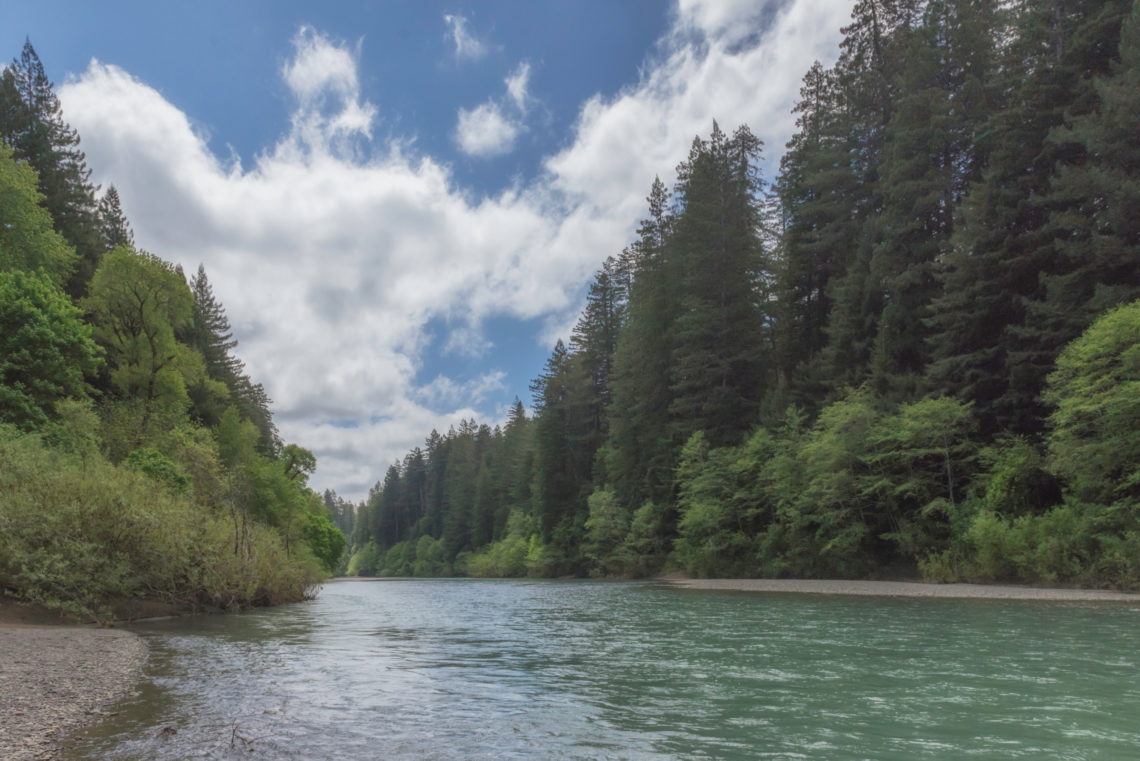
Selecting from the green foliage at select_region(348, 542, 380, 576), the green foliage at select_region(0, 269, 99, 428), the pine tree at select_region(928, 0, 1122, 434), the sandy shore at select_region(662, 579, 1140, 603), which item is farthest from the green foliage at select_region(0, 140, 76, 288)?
the green foliage at select_region(348, 542, 380, 576)

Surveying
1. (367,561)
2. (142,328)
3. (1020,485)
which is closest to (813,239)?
(1020,485)

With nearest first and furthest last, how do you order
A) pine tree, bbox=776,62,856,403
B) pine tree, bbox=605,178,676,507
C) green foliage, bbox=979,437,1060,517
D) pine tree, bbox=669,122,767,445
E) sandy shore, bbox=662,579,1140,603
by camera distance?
sandy shore, bbox=662,579,1140,603 < green foliage, bbox=979,437,1060,517 < pine tree, bbox=776,62,856,403 < pine tree, bbox=669,122,767,445 < pine tree, bbox=605,178,676,507

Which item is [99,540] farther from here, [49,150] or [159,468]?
[49,150]

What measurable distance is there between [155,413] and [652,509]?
34.2 metres

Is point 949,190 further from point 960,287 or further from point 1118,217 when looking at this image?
point 1118,217

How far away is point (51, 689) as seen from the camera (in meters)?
8.50

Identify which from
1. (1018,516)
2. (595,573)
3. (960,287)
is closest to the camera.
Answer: (1018,516)

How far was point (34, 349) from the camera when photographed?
26.9m

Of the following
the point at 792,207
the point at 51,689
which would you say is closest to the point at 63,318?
the point at 51,689

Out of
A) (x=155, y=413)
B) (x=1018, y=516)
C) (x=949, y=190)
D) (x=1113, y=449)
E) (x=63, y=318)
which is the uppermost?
(x=949, y=190)

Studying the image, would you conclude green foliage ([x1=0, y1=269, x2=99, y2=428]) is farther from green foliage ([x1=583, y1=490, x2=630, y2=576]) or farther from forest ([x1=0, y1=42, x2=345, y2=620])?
green foliage ([x1=583, y1=490, x2=630, y2=576])

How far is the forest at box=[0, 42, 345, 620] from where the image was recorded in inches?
696

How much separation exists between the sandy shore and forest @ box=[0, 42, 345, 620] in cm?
2175

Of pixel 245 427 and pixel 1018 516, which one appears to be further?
pixel 245 427
